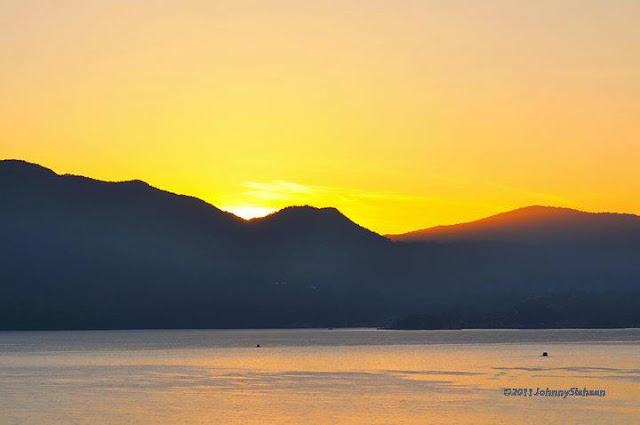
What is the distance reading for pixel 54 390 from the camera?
506 ft

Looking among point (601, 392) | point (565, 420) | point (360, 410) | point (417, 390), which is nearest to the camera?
point (565, 420)

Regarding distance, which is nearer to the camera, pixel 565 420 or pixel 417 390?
pixel 565 420

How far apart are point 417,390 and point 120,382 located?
51.4m

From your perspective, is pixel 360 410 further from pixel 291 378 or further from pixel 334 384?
pixel 291 378

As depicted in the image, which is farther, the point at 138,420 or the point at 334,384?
the point at 334,384

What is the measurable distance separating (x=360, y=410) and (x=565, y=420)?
24.4 m

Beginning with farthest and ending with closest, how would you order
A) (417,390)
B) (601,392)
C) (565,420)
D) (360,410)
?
(417,390) → (601,392) → (360,410) → (565,420)

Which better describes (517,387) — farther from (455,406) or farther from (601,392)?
(455,406)

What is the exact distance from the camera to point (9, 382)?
17212 centimetres

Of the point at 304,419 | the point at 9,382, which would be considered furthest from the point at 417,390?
the point at 9,382

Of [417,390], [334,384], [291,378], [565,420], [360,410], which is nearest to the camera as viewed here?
[565,420]

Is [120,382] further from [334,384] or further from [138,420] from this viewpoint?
[138,420]

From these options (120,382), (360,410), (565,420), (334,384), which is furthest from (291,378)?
(565,420)

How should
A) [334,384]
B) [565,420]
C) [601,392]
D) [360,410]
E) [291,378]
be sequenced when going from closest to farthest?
1. [565,420]
2. [360,410]
3. [601,392]
4. [334,384]
5. [291,378]
